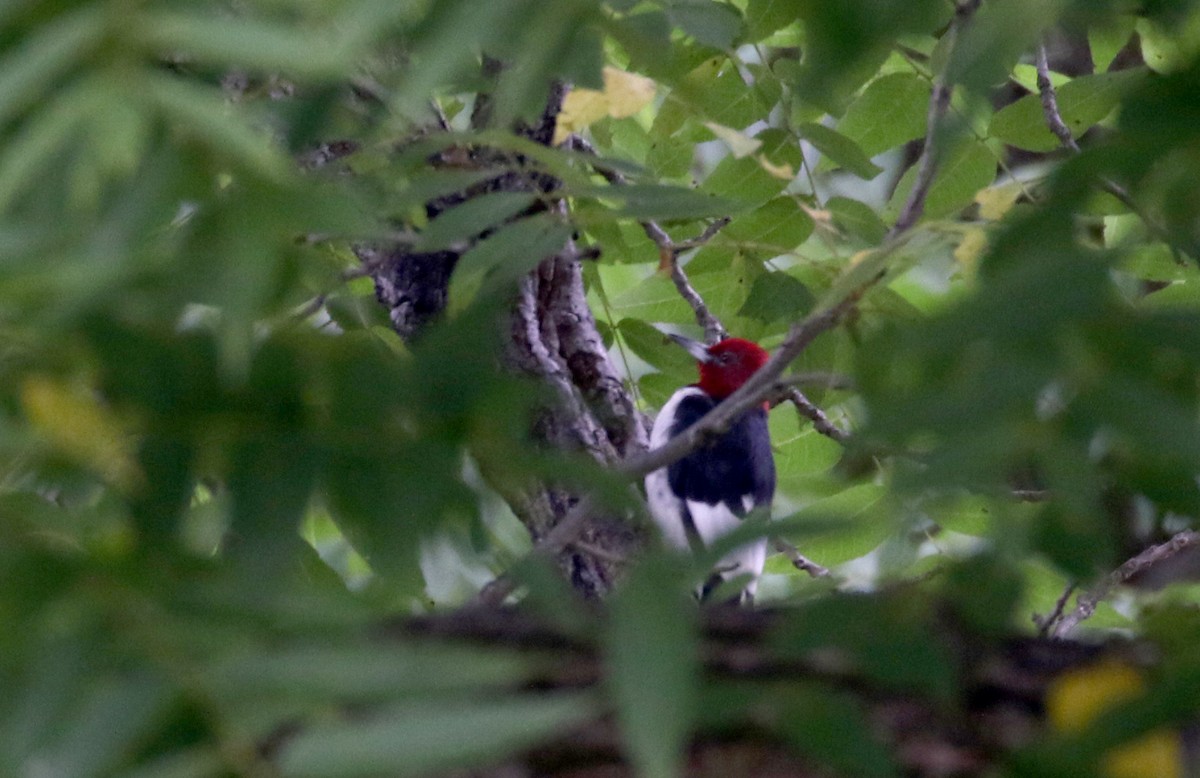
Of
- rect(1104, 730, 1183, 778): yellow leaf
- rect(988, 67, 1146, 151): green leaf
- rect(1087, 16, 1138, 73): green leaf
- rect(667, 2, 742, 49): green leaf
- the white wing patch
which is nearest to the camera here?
rect(1104, 730, 1183, 778): yellow leaf

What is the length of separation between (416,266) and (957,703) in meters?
Answer: 1.81

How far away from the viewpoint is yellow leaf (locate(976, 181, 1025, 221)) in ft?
7.45

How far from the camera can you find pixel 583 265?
10.1 feet

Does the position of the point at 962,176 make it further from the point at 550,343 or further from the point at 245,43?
the point at 245,43

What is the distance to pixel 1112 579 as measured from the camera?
111 inches

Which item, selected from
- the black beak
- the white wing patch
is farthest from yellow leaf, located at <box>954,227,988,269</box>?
the white wing patch

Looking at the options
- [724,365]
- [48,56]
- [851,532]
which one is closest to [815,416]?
[851,532]

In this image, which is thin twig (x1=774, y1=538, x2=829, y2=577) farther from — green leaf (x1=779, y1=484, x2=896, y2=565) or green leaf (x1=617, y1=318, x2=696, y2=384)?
green leaf (x1=617, y1=318, x2=696, y2=384)

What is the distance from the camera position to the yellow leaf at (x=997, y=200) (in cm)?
227

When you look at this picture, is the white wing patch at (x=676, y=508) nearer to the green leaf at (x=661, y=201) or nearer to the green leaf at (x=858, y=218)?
the green leaf at (x=858, y=218)

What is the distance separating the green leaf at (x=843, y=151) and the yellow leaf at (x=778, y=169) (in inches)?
3.0

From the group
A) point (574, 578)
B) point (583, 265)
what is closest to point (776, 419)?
point (583, 265)

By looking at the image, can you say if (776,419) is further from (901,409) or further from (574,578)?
(901,409)

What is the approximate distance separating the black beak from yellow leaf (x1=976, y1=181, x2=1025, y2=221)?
1201 mm
